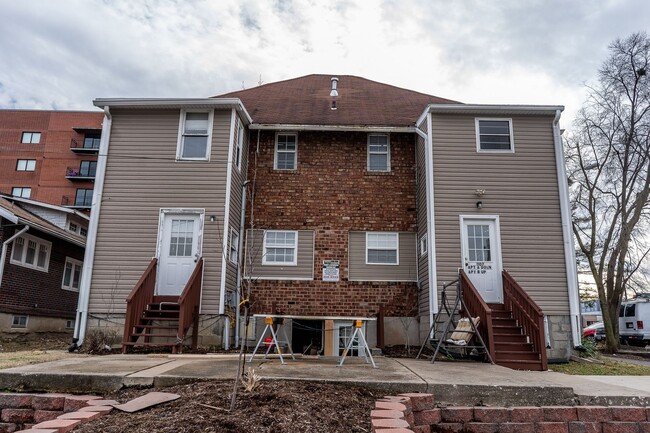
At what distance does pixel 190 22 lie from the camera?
449 inches

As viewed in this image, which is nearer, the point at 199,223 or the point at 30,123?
the point at 199,223

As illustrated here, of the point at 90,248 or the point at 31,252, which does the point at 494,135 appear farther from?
the point at 31,252

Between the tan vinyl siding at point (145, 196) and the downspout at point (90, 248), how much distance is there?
10 cm

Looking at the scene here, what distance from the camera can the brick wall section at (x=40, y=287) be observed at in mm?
12461

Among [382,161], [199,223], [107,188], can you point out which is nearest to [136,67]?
[107,188]

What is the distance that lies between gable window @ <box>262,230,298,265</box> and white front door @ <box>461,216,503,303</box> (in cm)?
410

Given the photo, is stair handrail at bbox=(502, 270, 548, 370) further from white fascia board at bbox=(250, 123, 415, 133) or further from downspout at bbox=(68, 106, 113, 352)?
downspout at bbox=(68, 106, 113, 352)

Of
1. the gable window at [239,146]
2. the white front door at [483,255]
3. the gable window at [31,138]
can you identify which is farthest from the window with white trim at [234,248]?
the gable window at [31,138]

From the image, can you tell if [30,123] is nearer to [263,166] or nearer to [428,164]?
[263,166]

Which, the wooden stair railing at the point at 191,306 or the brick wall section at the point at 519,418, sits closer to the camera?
the brick wall section at the point at 519,418

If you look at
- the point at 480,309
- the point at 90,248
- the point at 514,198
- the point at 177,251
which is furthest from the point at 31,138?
the point at 480,309

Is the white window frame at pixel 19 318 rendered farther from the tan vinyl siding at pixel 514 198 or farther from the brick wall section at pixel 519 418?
the brick wall section at pixel 519 418

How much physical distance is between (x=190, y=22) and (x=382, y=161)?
5965 mm

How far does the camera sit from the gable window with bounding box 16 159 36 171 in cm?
4050
